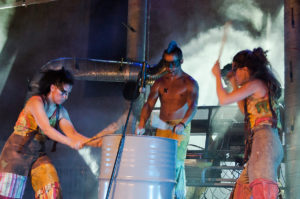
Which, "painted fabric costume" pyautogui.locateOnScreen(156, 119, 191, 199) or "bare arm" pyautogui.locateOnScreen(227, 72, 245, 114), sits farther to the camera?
"painted fabric costume" pyautogui.locateOnScreen(156, 119, 191, 199)

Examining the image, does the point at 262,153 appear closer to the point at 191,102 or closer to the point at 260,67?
the point at 260,67

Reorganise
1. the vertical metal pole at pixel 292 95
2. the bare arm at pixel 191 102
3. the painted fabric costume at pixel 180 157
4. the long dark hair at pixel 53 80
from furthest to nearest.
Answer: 1. the vertical metal pole at pixel 292 95
2. the bare arm at pixel 191 102
3. the painted fabric costume at pixel 180 157
4. the long dark hair at pixel 53 80

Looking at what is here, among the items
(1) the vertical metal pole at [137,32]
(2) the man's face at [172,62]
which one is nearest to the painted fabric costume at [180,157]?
(2) the man's face at [172,62]

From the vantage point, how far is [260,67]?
2.94 metres

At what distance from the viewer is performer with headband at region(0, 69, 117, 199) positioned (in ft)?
10.4

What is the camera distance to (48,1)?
9.29m

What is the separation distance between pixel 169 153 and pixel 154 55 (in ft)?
17.3

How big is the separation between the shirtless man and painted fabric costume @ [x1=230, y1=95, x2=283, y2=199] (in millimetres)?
1133

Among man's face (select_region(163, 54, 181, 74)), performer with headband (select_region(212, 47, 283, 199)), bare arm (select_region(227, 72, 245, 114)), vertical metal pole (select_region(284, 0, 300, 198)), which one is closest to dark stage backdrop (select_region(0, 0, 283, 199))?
vertical metal pole (select_region(284, 0, 300, 198))

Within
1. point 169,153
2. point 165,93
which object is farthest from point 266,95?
point 165,93

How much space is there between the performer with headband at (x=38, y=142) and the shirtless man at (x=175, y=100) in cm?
92

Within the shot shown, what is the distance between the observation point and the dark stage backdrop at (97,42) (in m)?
7.25

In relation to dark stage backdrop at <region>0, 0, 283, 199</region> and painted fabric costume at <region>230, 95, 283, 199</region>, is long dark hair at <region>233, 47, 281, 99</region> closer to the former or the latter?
painted fabric costume at <region>230, 95, 283, 199</region>

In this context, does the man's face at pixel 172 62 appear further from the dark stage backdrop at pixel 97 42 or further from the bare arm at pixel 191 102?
the dark stage backdrop at pixel 97 42
